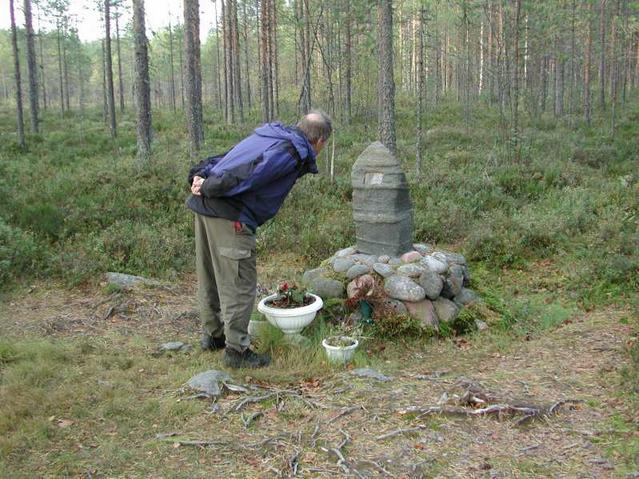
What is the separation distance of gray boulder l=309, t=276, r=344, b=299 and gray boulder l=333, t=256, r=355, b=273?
0.70 ft

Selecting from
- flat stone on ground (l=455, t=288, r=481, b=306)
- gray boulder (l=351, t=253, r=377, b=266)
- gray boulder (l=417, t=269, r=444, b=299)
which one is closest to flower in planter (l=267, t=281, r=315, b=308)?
gray boulder (l=351, t=253, r=377, b=266)

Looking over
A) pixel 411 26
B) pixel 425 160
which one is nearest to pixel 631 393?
pixel 425 160

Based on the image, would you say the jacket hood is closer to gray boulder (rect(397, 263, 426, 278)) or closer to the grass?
the grass

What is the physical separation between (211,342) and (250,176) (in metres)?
1.59

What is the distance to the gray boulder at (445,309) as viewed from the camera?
5395 millimetres

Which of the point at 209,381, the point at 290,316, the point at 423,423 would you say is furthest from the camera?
the point at 290,316

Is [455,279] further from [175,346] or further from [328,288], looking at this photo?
[175,346]

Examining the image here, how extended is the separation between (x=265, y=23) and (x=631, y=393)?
695 inches

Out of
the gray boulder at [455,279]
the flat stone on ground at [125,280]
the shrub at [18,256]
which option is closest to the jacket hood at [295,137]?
the gray boulder at [455,279]

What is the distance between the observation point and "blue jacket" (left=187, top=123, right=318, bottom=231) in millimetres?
3742

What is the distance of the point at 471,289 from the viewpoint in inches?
243

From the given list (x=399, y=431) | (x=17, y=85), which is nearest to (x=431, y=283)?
(x=399, y=431)

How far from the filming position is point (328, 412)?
3.31 m

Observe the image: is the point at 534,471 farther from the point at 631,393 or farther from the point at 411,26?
the point at 411,26
